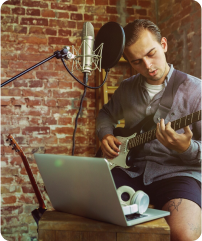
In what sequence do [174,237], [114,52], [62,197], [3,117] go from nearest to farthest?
[62,197], [174,237], [114,52], [3,117]

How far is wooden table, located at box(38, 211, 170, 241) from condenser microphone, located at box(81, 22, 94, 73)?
25.1 inches

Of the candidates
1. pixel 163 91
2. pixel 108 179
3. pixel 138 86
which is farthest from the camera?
pixel 138 86

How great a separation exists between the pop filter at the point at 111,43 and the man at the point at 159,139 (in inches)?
10.0

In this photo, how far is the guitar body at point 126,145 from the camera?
146 centimetres

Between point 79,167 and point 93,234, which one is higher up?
point 79,167

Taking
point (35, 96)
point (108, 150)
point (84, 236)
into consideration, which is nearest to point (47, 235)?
point (84, 236)

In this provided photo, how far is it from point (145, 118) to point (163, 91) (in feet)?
0.57

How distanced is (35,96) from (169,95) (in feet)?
4.27

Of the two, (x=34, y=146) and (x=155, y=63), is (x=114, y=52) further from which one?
(x=34, y=146)

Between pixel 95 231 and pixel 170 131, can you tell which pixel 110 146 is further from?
pixel 95 231

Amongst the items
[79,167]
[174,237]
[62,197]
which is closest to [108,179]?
[79,167]

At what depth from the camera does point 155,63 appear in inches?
58.3

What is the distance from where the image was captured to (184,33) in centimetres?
203

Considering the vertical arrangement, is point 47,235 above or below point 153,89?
below
